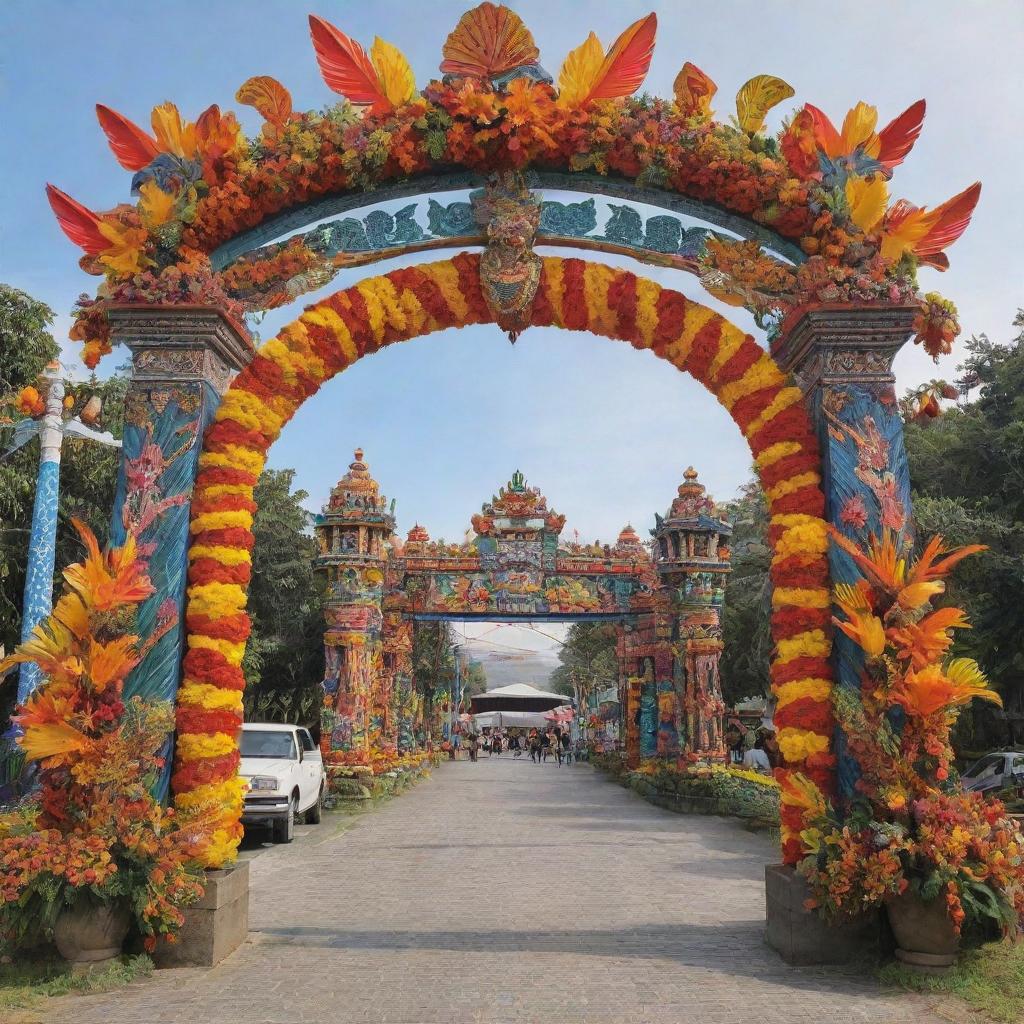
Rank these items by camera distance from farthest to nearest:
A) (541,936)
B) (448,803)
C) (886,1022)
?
(448,803) < (541,936) < (886,1022)

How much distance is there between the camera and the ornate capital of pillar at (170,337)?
768 cm

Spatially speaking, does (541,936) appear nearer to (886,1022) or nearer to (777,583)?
(886,1022)

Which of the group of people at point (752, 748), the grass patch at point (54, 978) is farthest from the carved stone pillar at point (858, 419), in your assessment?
the group of people at point (752, 748)

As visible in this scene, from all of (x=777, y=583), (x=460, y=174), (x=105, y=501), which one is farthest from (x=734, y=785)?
(x=105, y=501)

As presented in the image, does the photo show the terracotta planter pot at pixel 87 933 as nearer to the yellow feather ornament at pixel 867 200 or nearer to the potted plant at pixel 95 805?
the potted plant at pixel 95 805

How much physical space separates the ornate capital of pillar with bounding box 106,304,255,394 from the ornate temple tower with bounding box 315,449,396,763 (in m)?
12.1

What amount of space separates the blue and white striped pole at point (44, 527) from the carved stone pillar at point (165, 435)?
6968 millimetres

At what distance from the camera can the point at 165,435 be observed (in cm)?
763

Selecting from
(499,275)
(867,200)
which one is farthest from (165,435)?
(867,200)

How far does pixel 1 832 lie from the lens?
6566 millimetres

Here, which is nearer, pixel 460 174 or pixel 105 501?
pixel 460 174

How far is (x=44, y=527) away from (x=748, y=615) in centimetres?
1902

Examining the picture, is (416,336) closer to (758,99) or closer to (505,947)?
(758,99)

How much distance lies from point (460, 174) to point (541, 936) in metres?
6.75
